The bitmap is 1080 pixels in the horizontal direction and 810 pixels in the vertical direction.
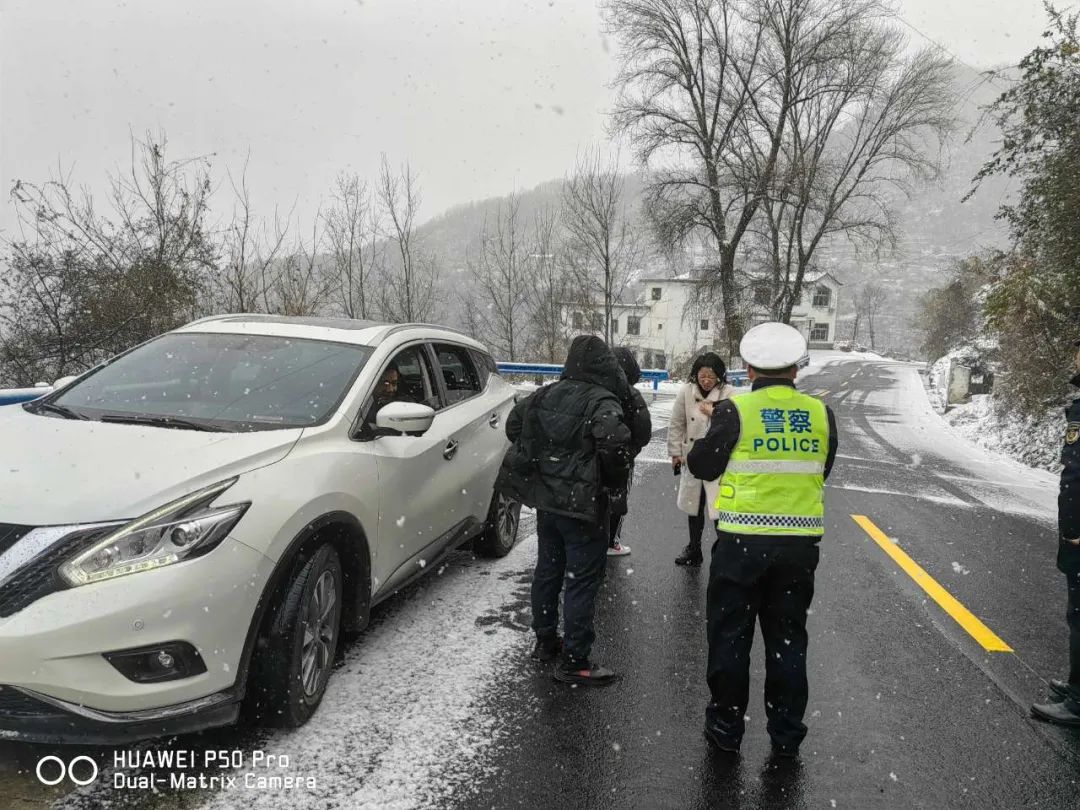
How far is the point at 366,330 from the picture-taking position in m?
4.41

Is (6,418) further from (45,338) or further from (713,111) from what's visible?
(713,111)

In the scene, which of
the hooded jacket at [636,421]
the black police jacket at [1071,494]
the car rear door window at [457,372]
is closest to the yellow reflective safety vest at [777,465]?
the hooded jacket at [636,421]

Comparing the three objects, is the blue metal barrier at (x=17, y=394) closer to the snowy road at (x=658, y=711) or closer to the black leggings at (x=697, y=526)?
the snowy road at (x=658, y=711)

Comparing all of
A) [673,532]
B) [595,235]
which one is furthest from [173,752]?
[595,235]

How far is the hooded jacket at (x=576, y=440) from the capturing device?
357cm

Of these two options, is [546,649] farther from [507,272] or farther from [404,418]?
[507,272]

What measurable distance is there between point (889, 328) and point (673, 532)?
147m

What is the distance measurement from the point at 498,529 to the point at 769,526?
2.83 metres

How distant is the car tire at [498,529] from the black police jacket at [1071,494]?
10.8 feet

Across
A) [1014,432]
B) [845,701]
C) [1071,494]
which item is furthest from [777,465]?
[1014,432]

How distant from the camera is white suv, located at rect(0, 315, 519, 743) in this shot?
7.72 ft

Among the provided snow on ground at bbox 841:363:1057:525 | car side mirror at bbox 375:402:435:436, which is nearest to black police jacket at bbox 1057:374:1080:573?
car side mirror at bbox 375:402:435:436

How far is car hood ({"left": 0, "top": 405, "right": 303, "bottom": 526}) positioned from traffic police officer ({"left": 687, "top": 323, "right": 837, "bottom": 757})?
1.90 metres

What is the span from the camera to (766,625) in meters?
3.10
